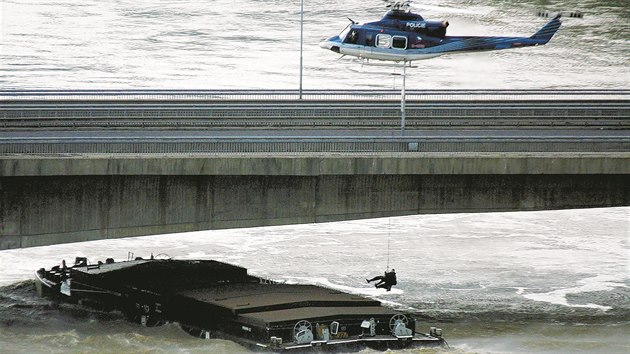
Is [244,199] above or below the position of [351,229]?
above

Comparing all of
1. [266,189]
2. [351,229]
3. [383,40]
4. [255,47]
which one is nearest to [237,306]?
[266,189]

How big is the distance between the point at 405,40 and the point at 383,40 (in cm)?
103

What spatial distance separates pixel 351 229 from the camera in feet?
322

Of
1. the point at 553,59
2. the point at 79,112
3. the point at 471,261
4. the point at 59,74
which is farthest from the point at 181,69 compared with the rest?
the point at 79,112

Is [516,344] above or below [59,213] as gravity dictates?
below

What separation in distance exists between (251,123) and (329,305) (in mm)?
12446

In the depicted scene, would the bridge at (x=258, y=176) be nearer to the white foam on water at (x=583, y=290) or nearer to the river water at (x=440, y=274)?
the river water at (x=440, y=274)

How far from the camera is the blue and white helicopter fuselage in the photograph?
8256 cm

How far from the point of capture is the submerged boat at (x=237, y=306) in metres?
60.6

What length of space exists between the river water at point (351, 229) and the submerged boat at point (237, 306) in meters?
0.79

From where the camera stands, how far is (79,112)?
7400 cm

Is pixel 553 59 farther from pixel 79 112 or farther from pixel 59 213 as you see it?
pixel 59 213

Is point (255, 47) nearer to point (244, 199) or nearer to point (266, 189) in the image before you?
point (266, 189)

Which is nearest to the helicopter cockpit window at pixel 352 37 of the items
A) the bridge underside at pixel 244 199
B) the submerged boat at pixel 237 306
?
the submerged boat at pixel 237 306
